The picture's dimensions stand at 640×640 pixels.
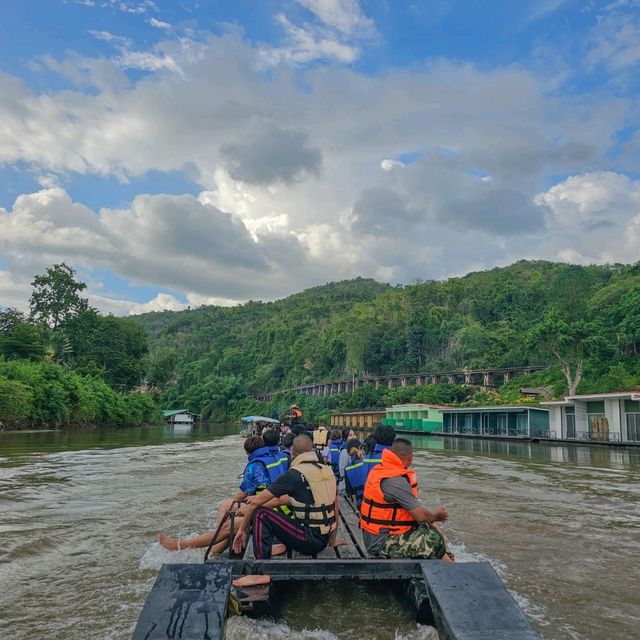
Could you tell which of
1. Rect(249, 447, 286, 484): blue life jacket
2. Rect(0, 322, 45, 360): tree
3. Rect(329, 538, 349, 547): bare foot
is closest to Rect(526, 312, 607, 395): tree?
Rect(249, 447, 286, 484): blue life jacket

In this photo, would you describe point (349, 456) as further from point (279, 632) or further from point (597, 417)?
point (597, 417)

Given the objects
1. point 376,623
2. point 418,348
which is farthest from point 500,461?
point 418,348

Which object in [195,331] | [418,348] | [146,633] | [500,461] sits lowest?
[500,461]

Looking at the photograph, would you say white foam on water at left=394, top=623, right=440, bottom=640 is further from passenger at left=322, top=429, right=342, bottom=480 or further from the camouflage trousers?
passenger at left=322, top=429, right=342, bottom=480

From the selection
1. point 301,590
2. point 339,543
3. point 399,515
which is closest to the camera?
point 399,515

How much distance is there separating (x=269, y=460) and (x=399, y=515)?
6.73ft

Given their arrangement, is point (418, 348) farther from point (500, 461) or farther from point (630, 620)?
point (630, 620)

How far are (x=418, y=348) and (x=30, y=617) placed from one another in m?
80.4

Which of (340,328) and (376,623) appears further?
(340,328)

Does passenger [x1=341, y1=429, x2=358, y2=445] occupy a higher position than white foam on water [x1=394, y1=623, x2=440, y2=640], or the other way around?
passenger [x1=341, y1=429, x2=358, y2=445]

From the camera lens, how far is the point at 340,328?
3836 inches

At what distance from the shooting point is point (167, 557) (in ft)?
21.0

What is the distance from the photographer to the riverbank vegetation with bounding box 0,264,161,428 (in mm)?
35894

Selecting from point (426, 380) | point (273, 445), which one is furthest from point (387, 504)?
point (426, 380)
